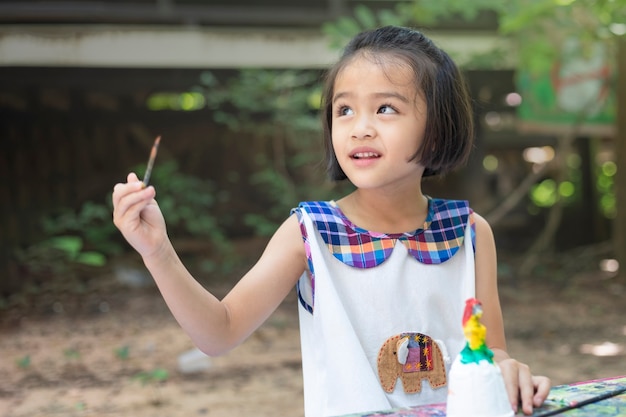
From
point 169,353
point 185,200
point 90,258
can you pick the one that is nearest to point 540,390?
point 169,353

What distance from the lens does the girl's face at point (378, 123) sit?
61.4 inches

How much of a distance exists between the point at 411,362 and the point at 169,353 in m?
3.91

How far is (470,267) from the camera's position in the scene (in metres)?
1.69

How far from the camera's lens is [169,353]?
17.3ft

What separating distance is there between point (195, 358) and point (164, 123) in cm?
402

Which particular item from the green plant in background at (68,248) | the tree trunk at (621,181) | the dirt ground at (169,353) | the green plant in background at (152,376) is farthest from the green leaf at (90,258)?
the tree trunk at (621,181)

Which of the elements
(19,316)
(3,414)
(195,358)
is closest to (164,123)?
(19,316)

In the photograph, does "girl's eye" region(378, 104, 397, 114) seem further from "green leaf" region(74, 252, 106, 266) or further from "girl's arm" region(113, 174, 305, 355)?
"green leaf" region(74, 252, 106, 266)

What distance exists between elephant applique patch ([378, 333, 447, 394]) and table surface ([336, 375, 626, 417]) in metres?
0.33

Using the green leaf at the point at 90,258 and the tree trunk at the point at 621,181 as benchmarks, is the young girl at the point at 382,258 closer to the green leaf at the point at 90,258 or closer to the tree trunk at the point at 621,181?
the green leaf at the point at 90,258

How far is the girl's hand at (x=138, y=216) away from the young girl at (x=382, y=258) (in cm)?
22

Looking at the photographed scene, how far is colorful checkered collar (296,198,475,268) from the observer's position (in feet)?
5.45

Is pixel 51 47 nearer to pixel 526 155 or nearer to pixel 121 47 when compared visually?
pixel 121 47

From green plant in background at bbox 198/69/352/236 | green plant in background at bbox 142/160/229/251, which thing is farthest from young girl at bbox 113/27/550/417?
green plant in background at bbox 142/160/229/251
